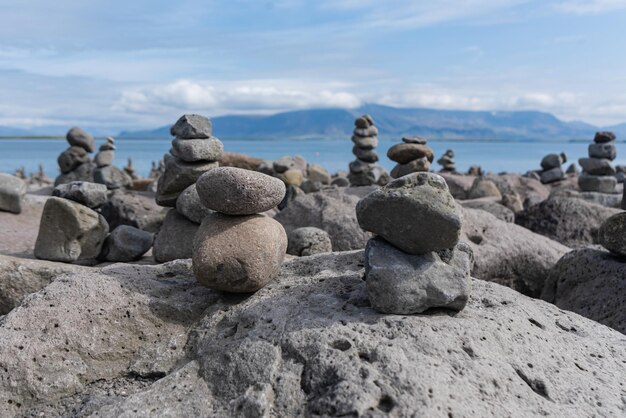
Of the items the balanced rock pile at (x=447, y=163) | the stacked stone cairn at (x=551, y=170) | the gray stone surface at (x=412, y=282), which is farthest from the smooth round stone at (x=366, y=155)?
the gray stone surface at (x=412, y=282)

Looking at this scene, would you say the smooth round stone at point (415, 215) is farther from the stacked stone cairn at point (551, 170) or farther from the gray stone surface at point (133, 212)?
the stacked stone cairn at point (551, 170)

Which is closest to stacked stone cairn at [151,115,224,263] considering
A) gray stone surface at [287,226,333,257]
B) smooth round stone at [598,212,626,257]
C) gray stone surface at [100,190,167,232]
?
gray stone surface at [287,226,333,257]

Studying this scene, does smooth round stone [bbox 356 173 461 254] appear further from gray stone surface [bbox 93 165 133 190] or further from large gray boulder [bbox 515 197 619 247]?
gray stone surface [bbox 93 165 133 190]

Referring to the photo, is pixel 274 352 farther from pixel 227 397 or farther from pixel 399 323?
pixel 399 323

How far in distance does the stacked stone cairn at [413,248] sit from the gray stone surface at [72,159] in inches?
572

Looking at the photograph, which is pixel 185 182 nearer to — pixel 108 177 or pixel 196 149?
pixel 196 149

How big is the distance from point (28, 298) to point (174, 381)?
177 centimetres

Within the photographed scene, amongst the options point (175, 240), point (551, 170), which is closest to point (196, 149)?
point (175, 240)

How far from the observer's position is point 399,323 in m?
4.71

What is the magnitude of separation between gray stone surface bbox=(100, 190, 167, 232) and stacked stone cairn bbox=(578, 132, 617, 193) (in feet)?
37.3

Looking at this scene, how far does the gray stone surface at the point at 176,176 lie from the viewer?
896 cm

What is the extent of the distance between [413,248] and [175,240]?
4575mm

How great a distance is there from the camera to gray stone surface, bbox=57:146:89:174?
17.7m

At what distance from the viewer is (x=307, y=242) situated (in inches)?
326
